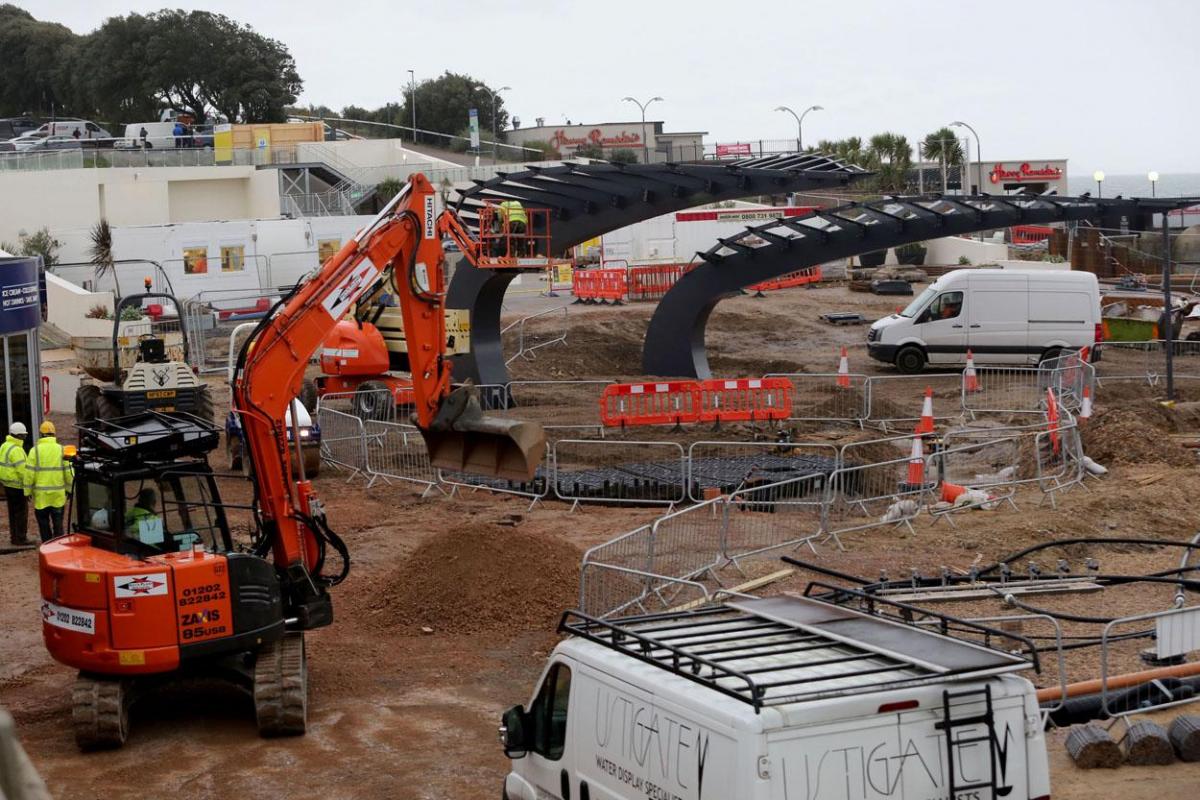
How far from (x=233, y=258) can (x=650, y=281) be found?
13983mm

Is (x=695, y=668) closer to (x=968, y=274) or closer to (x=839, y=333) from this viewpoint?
(x=968, y=274)

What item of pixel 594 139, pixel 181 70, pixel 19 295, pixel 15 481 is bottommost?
pixel 15 481

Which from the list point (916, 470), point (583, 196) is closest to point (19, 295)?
point (583, 196)

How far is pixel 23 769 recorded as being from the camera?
117 inches

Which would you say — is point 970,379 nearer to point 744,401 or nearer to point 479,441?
point 744,401

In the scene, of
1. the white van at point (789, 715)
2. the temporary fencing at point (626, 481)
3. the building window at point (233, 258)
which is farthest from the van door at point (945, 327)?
the white van at point (789, 715)

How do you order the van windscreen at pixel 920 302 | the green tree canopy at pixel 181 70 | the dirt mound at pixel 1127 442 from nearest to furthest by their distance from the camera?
the dirt mound at pixel 1127 442 < the van windscreen at pixel 920 302 < the green tree canopy at pixel 181 70

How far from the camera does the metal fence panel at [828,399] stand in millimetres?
28047

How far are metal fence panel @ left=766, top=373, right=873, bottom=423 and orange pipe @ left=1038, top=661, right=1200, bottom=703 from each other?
52.1 ft

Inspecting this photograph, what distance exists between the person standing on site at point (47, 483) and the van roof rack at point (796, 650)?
11879mm

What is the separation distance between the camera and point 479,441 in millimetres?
14133

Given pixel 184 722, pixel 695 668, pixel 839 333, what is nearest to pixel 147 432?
pixel 184 722

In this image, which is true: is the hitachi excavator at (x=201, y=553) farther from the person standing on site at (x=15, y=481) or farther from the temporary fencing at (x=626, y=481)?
the temporary fencing at (x=626, y=481)

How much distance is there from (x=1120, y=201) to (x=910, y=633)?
28.6 meters
